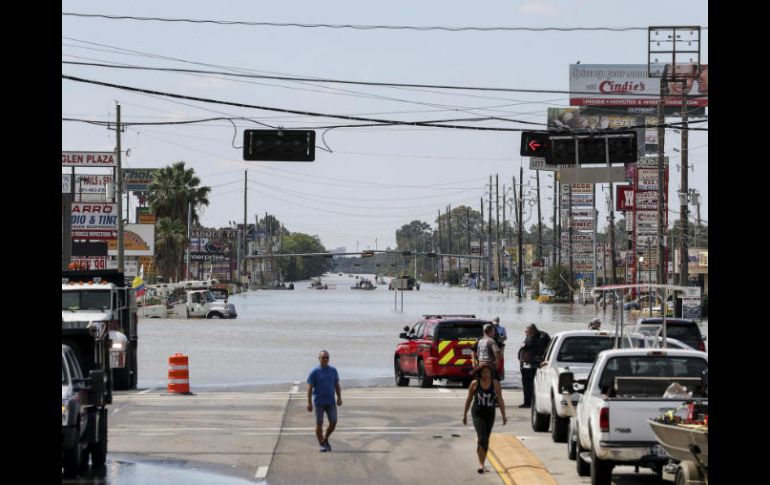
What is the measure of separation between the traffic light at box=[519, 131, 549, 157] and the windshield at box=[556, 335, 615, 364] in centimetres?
926

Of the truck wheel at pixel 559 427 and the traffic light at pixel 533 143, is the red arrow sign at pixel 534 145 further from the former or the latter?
the truck wheel at pixel 559 427

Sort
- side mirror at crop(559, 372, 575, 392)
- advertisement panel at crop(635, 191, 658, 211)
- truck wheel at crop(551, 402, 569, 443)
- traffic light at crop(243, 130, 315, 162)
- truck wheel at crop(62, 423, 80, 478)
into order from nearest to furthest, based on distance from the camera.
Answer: truck wheel at crop(62, 423, 80, 478)
side mirror at crop(559, 372, 575, 392)
truck wheel at crop(551, 402, 569, 443)
traffic light at crop(243, 130, 315, 162)
advertisement panel at crop(635, 191, 658, 211)

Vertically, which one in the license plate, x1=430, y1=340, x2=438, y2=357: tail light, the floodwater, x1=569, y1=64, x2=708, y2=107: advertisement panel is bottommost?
the floodwater

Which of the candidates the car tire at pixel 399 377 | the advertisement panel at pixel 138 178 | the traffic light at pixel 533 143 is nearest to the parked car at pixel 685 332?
the traffic light at pixel 533 143

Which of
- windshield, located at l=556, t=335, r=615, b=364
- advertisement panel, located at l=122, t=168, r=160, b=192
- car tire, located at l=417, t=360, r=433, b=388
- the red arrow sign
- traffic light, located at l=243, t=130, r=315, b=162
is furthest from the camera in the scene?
advertisement panel, located at l=122, t=168, r=160, b=192

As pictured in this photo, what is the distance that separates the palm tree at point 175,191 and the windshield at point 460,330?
8655cm

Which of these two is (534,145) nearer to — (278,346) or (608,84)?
(278,346)

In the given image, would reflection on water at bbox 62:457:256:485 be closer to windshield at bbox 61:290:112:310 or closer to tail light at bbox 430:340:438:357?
windshield at bbox 61:290:112:310

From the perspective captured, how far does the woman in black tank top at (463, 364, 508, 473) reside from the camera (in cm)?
1844

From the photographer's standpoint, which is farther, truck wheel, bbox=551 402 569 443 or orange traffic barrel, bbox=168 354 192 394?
orange traffic barrel, bbox=168 354 192 394

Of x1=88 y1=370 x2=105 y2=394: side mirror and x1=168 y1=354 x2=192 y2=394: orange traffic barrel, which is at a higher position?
x1=88 y1=370 x2=105 y2=394: side mirror

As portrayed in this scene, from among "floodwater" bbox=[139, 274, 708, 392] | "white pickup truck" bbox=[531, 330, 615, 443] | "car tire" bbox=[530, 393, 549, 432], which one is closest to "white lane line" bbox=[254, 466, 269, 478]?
"white pickup truck" bbox=[531, 330, 615, 443]

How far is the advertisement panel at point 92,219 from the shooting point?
82.6m

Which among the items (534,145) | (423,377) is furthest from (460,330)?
(534,145)
